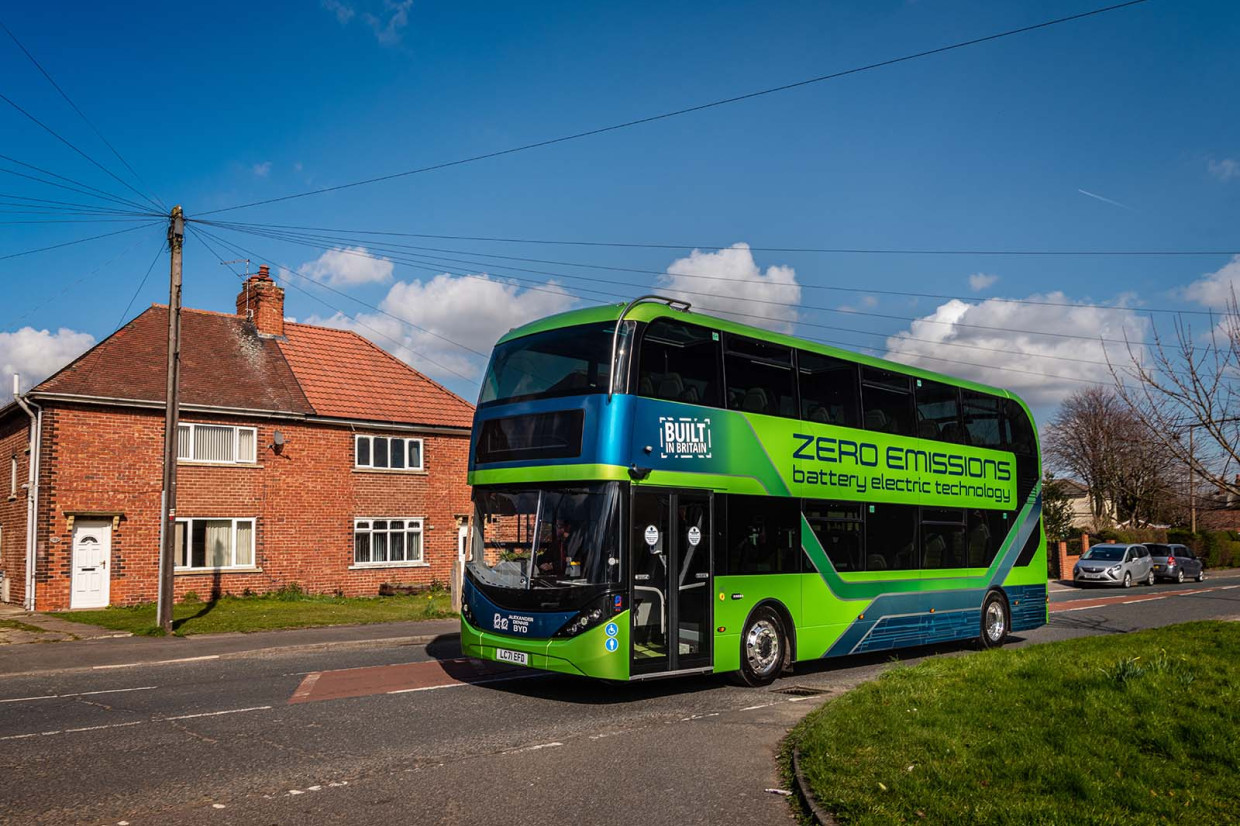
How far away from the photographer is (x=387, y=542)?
28.8 metres

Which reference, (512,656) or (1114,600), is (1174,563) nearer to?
(1114,600)

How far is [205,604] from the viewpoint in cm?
2380

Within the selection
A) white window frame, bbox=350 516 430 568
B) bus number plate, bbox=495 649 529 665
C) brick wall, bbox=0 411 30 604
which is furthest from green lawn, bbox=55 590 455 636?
bus number plate, bbox=495 649 529 665

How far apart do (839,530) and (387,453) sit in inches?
736

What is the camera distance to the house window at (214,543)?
2484 centimetres

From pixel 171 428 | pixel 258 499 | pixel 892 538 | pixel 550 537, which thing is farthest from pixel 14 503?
pixel 892 538

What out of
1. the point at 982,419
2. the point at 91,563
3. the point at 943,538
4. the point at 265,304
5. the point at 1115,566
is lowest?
the point at 1115,566

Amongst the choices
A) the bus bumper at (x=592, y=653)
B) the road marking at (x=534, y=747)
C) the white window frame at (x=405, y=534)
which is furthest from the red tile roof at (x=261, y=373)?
the road marking at (x=534, y=747)

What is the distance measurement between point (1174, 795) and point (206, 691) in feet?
32.5

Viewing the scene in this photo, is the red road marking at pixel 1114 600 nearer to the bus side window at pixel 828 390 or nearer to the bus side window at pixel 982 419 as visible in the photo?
the bus side window at pixel 982 419

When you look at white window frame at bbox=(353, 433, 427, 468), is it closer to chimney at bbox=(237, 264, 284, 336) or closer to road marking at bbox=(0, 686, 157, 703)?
chimney at bbox=(237, 264, 284, 336)

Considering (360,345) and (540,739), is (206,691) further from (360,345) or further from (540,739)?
(360,345)

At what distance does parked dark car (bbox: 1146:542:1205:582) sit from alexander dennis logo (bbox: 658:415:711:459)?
34834 millimetres

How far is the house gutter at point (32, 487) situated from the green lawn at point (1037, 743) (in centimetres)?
2034
